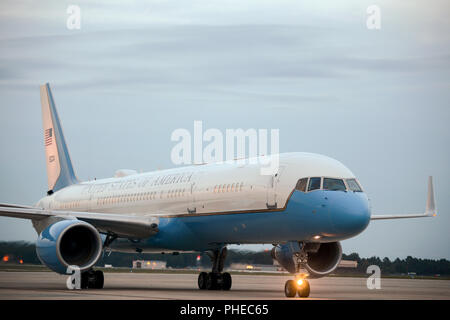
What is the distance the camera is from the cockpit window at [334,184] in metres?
21.4

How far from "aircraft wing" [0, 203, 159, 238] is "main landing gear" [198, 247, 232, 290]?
2.34 meters

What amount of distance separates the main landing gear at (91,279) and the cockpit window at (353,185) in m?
10.3

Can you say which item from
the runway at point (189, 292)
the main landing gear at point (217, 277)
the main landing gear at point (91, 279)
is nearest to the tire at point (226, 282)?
the main landing gear at point (217, 277)

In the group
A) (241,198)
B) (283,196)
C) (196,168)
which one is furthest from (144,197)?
(283,196)

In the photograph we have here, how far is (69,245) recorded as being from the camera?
25.8m

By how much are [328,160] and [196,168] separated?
22.1ft

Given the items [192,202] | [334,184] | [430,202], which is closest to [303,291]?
[334,184]

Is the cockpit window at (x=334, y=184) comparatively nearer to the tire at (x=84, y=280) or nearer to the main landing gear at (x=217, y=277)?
the main landing gear at (x=217, y=277)

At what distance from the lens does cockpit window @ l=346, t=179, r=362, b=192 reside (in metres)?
21.6

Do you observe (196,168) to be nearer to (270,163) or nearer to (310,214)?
(270,163)

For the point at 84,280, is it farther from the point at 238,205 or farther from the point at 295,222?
the point at 295,222

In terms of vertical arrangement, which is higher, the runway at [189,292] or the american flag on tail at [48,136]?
the american flag on tail at [48,136]

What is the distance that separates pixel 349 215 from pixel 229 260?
16410mm

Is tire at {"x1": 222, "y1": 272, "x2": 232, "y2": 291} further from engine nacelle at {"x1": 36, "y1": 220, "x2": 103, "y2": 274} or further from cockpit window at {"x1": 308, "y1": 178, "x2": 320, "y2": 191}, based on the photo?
cockpit window at {"x1": 308, "y1": 178, "x2": 320, "y2": 191}
